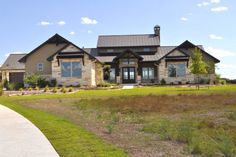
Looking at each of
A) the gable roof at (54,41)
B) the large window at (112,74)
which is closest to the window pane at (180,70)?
the large window at (112,74)

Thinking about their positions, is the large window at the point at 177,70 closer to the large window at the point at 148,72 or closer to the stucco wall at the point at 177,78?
the stucco wall at the point at 177,78

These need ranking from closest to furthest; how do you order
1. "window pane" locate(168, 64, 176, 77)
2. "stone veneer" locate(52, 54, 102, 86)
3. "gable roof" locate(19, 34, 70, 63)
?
"stone veneer" locate(52, 54, 102, 86)
"gable roof" locate(19, 34, 70, 63)
"window pane" locate(168, 64, 176, 77)

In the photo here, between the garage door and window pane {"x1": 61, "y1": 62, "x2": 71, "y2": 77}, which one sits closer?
window pane {"x1": 61, "y1": 62, "x2": 71, "y2": 77}

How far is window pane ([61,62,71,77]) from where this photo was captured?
50938 mm

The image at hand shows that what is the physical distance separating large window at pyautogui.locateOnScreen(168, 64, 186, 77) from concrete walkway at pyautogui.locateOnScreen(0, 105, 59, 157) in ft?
140

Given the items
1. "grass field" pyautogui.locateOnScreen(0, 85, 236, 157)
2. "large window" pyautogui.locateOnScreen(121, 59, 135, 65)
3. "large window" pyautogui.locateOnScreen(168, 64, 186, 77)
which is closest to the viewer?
"grass field" pyautogui.locateOnScreen(0, 85, 236, 157)

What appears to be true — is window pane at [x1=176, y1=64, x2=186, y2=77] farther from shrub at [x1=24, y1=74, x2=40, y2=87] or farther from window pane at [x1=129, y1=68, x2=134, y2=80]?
shrub at [x1=24, y1=74, x2=40, y2=87]

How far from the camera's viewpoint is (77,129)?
12.5 meters

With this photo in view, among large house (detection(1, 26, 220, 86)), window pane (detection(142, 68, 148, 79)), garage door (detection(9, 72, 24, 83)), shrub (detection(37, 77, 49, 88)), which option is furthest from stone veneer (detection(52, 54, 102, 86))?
garage door (detection(9, 72, 24, 83))

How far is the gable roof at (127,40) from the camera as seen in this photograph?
6519 cm

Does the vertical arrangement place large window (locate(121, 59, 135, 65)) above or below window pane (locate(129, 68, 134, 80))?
above

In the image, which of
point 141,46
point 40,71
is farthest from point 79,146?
point 141,46

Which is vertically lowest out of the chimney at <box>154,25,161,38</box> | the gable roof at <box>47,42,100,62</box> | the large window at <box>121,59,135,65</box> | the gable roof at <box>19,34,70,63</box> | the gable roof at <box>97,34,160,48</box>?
the large window at <box>121,59,135,65</box>

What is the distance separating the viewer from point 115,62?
60.0 metres
